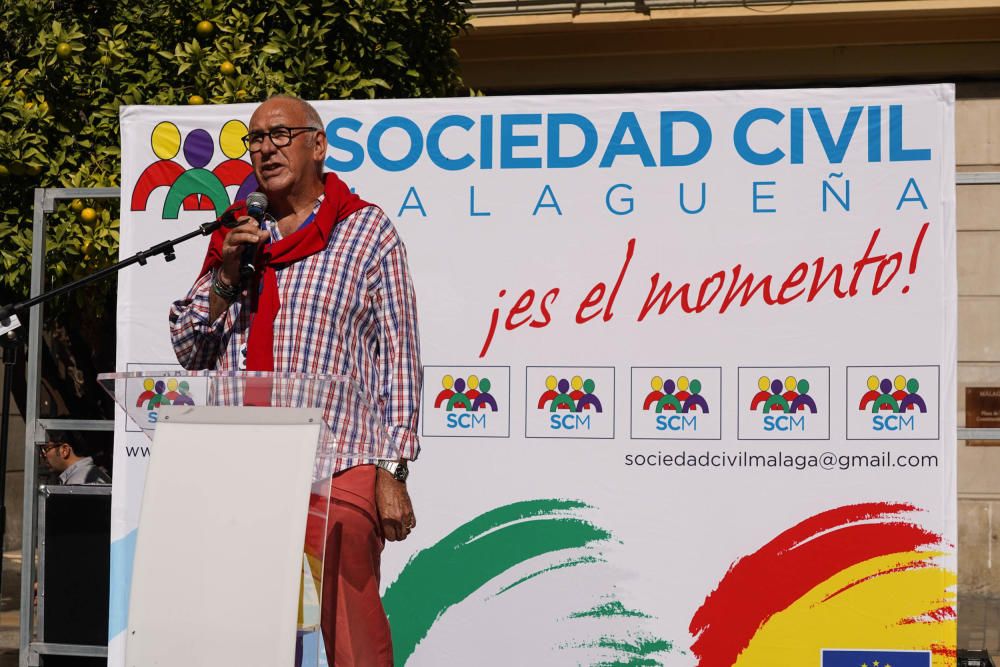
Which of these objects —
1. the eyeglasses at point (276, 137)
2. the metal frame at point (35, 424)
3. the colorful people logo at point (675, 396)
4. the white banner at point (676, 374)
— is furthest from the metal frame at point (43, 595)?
the colorful people logo at point (675, 396)

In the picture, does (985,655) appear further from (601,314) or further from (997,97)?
(997,97)

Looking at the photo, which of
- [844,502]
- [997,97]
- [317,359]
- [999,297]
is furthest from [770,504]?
[997,97]

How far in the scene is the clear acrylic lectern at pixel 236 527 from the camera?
338 centimetres

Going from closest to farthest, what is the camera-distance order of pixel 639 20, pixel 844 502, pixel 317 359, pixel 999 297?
pixel 317 359
pixel 844 502
pixel 999 297
pixel 639 20

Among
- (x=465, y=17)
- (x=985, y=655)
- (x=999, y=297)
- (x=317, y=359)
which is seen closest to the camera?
(x=317, y=359)

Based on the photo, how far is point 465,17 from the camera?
27.0 feet

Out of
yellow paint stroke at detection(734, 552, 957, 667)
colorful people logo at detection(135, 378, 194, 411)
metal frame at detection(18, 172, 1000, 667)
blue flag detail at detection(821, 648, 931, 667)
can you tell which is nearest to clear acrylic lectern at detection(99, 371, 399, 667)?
colorful people logo at detection(135, 378, 194, 411)

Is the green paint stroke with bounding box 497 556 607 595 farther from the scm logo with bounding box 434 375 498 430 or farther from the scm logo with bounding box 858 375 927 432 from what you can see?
Result: the scm logo with bounding box 858 375 927 432

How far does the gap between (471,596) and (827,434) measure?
1.60 metres

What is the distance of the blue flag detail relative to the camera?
5.06 m

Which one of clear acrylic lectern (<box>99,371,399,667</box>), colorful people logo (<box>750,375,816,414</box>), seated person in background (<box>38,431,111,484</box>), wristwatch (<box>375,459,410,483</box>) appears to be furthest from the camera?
seated person in background (<box>38,431,111,484</box>)

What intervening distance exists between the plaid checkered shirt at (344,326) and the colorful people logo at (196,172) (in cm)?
88

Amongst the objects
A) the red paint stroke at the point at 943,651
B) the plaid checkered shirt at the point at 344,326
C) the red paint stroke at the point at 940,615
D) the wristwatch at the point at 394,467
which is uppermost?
the plaid checkered shirt at the point at 344,326

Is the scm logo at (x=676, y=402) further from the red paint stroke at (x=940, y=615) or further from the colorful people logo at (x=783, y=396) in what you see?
the red paint stroke at (x=940, y=615)
